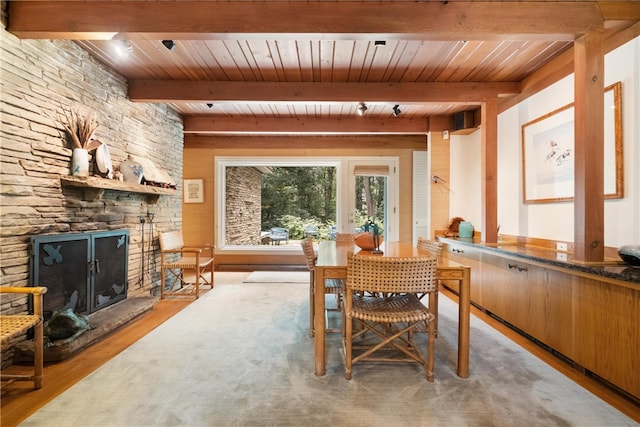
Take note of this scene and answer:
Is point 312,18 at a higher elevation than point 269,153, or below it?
higher

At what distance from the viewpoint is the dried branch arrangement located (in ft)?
8.04

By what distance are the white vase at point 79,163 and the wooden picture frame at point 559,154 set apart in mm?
4221

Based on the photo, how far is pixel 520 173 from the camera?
3.26 meters

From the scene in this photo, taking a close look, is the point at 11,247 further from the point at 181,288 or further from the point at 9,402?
the point at 181,288

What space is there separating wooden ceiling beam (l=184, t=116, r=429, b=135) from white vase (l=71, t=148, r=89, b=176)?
2385 mm

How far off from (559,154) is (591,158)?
815mm

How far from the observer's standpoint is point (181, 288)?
411 cm

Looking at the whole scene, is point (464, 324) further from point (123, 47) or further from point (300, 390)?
point (123, 47)

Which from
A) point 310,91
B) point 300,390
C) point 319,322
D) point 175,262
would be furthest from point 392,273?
point 175,262

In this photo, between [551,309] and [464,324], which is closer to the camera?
[464,324]

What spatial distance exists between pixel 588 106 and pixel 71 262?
4203 mm

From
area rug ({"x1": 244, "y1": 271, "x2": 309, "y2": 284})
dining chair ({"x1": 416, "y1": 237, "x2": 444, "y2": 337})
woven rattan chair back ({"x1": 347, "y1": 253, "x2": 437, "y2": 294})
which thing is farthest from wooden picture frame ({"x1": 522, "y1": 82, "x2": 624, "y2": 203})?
area rug ({"x1": 244, "y1": 271, "x2": 309, "y2": 284})

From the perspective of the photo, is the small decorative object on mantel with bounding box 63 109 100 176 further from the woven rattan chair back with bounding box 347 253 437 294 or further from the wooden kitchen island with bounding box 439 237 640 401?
the wooden kitchen island with bounding box 439 237 640 401

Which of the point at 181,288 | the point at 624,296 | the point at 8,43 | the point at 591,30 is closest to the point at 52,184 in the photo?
the point at 8,43
